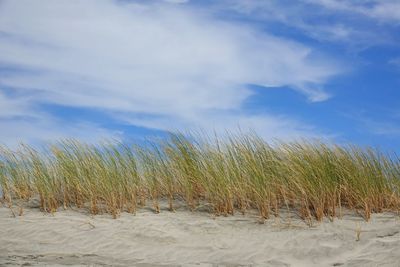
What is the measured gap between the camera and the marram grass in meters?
7.28

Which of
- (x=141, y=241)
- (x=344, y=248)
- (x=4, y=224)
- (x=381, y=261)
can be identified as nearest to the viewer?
(x=381, y=261)

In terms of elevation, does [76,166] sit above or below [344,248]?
above

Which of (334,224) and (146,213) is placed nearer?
(334,224)

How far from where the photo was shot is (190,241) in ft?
21.3

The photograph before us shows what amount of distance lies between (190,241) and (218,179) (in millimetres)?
1155

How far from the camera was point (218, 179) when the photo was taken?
7367 millimetres

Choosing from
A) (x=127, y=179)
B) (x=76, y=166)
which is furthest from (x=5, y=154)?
(x=127, y=179)

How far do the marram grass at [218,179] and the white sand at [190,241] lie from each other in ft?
0.97

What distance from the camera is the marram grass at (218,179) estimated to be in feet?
23.9

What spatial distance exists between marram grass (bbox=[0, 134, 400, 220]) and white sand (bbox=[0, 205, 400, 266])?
0.29 metres

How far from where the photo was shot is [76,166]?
809 cm

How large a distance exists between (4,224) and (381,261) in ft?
15.4

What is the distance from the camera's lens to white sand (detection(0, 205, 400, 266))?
580 cm

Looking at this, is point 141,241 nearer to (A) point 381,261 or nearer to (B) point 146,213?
(B) point 146,213
